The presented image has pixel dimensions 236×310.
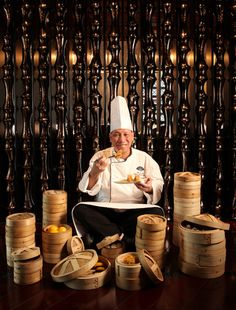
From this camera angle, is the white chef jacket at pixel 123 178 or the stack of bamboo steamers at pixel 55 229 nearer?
the stack of bamboo steamers at pixel 55 229

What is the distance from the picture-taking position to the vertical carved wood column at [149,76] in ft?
13.9

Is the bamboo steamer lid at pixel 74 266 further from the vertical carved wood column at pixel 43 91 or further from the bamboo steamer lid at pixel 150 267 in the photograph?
the vertical carved wood column at pixel 43 91

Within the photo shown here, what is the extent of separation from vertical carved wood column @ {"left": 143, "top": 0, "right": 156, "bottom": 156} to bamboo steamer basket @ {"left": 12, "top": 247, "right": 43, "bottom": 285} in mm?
1995

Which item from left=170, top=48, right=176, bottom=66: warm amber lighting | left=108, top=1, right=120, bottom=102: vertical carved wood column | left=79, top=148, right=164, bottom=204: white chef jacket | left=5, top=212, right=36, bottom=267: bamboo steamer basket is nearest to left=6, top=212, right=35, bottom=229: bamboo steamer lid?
left=5, top=212, right=36, bottom=267: bamboo steamer basket

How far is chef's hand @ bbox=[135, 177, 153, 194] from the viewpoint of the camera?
10.7ft

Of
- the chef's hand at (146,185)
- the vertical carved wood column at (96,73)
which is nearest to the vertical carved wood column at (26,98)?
→ the vertical carved wood column at (96,73)

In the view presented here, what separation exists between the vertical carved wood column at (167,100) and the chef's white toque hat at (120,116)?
0.77m

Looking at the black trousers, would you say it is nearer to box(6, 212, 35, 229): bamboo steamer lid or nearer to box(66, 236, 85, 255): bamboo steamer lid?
box(66, 236, 85, 255): bamboo steamer lid

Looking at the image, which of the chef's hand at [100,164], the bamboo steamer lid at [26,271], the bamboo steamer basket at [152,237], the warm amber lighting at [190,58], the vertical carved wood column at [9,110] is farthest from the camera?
the warm amber lighting at [190,58]

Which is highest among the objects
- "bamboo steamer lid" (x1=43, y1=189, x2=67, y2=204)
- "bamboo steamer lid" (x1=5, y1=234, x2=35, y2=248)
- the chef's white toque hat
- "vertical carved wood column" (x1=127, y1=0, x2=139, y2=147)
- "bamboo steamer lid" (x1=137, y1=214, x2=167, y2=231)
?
"vertical carved wood column" (x1=127, y1=0, x2=139, y2=147)

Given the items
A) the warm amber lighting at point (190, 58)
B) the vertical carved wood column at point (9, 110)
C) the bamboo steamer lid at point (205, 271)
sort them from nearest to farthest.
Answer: the bamboo steamer lid at point (205, 271) → the vertical carved wood column at point (9, 110) → the warm amber lighting at point (190, 58)

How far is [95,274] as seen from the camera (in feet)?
8.49

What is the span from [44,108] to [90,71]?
645mm

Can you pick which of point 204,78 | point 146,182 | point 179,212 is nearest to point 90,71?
point 204,78
